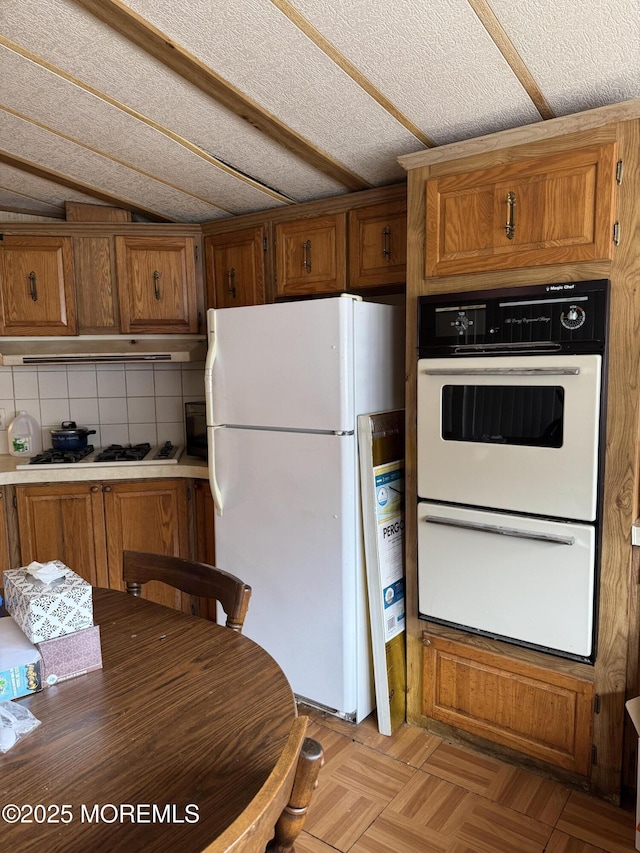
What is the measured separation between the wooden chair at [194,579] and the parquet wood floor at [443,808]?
2.73ft

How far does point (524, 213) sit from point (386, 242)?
27.5 inches

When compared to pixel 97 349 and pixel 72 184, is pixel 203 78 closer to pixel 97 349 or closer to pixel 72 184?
pixel 72 184

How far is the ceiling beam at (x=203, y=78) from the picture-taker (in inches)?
51.3

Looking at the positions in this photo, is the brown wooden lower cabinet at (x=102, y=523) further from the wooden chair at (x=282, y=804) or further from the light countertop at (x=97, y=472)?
the wooden chair at (x=282, y=804)

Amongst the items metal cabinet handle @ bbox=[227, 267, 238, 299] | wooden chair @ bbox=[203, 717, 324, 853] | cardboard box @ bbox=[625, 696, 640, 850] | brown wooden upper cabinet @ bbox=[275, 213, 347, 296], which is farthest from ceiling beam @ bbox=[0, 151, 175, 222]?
cardboard box @ bbox=[625, 696, 640, 850]

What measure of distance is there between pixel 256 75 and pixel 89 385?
2210 millimetres

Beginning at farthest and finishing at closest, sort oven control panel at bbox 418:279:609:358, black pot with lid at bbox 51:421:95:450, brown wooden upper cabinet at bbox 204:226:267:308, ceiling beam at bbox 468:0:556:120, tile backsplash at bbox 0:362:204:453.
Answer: tile backsplash at bbox 0:362:204:453 → black pot with lid at bbox 51:421:95:450 → brown wooden upper cabinet at bbox 204:226:267:308 → oven control panel at bbox 418:279:609:358 → ceiling beam at bbox 468:0:556:120

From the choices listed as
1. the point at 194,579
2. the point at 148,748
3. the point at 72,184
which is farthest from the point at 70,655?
the point at 72,184

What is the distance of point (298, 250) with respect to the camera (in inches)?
103

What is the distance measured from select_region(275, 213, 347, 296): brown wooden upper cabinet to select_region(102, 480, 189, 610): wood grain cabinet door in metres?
1.13

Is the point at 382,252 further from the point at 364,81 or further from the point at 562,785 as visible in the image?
the point at 562,785

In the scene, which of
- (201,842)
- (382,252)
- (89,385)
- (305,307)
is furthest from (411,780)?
(89,385)

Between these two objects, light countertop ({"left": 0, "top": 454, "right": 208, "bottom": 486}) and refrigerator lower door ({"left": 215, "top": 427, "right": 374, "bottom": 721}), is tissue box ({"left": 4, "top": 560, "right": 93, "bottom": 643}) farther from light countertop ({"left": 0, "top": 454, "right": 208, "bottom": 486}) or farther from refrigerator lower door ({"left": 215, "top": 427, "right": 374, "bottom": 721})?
light countertop ({"left": 0, "top": 454, "right": 208, "bottom": 486})

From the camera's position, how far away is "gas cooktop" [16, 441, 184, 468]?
112 inches
